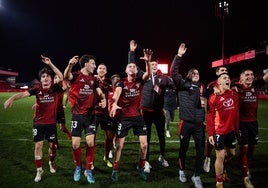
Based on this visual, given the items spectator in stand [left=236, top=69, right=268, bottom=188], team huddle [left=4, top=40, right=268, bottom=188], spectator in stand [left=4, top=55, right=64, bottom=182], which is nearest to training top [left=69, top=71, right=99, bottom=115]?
team huddle [left=4, top=40, right=268, bottom=188]

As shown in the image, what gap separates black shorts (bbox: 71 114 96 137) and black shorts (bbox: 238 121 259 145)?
3057mm

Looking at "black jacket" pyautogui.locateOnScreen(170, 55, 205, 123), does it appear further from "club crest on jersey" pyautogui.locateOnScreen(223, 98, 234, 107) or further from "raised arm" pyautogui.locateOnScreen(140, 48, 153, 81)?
"club crest on jersey" pyautogui.locateOnScreen(223, 98, 234, 107)

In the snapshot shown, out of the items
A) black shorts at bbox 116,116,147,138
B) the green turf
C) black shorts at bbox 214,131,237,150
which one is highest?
black shorts at bbox 116,116,147,138

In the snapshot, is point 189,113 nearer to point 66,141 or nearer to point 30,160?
point 30,160

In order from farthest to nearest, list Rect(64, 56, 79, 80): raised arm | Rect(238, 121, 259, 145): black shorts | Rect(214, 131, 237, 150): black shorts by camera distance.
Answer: Rect(238, 121, 259, 145): black shorts, Rect(64, 56, 79, 80): raised arm, Rect(214, 131, 237, 150): black shorts

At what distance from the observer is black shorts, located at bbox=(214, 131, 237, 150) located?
18.2ft

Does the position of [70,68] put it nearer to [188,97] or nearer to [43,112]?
[43,112]

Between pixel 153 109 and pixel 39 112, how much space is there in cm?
265

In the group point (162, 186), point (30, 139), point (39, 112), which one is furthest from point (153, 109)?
point (30, 139)

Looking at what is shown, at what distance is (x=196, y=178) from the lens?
598 cm

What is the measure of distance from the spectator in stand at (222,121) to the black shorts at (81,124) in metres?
2.43

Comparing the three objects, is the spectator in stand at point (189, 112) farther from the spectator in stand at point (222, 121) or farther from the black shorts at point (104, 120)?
the black shorts at point (104, 120)

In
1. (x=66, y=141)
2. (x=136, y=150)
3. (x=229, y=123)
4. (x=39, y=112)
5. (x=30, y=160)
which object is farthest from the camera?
(x=66, y=141)

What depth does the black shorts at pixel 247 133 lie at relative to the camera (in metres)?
6.12
